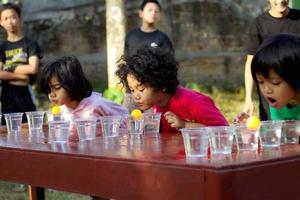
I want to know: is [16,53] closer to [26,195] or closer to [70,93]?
[26,195]

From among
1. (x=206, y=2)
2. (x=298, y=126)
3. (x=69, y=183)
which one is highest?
(x=206, y=2)

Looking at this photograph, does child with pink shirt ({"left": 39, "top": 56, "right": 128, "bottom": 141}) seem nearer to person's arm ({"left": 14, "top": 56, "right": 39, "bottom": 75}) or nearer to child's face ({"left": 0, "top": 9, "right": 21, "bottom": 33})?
person's arm ({"left": 14, "top": 56, "right": 39, "bottom": 75})

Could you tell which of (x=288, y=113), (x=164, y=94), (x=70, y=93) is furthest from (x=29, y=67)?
(x=288, y=113)

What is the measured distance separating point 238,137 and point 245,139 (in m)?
0.02

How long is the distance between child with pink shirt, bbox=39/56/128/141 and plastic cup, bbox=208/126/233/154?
137 cm

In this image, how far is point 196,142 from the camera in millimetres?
1946

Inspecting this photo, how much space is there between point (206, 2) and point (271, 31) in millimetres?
5788

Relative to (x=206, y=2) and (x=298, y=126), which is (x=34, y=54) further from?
(x=206, y=2)

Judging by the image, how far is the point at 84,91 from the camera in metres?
3.43

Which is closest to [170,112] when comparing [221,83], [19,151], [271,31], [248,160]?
[19,151]

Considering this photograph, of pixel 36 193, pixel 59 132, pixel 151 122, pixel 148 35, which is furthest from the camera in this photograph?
pixel 148 35

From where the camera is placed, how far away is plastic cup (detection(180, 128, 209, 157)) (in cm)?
193

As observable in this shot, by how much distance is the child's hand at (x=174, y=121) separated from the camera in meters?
2.86

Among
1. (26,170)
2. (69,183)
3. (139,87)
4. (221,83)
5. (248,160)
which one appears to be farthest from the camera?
(221,83)
